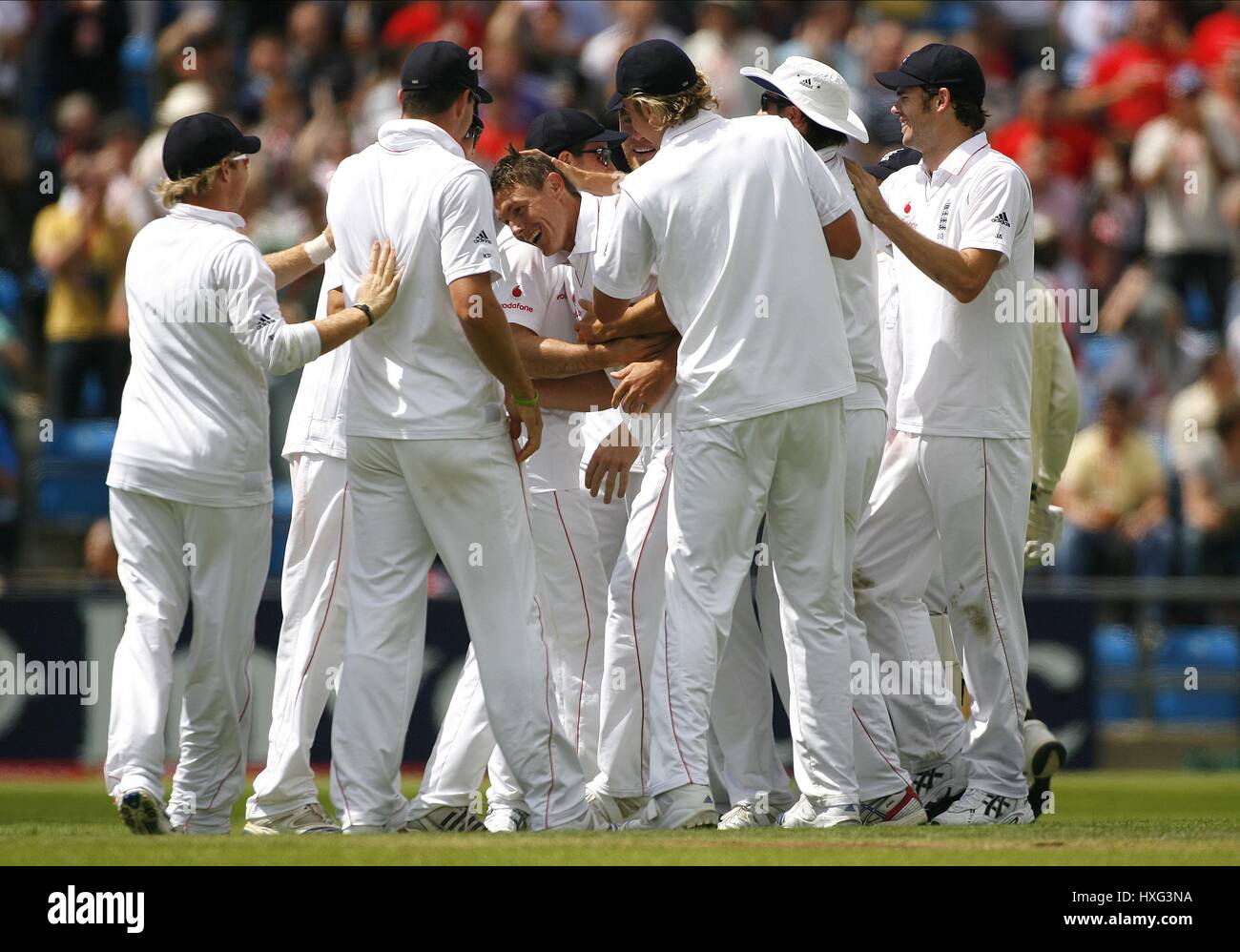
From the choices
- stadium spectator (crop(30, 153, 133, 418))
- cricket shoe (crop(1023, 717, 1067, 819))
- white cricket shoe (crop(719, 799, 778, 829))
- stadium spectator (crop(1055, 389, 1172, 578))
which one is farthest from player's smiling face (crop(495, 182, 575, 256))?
stadium spectator (crop(30, 153, 133, 418))

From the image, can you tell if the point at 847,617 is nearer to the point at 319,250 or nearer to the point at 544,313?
the point at 544,313

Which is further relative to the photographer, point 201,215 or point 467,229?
point 201,215

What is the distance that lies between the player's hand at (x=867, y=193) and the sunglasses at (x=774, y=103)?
353 millimetres

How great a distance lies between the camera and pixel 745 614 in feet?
23.5

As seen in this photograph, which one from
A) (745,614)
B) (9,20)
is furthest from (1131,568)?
(9,20)

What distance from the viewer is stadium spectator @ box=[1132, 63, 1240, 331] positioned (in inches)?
574

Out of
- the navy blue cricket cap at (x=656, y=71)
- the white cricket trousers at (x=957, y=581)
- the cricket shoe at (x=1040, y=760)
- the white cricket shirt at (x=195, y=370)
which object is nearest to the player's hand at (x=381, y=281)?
the white cricket shirt at (x=195, y=370)

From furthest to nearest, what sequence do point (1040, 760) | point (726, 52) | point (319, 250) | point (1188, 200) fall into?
point (726, 52)
point (1188, 200)
point (1040, 760)
point (319, 250)

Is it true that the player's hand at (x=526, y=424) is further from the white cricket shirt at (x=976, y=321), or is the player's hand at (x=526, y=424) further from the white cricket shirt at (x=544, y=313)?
the white cricket shirt at (x=976, y=321)

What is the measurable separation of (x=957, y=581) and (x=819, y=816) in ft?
3.87

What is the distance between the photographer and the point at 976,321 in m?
7.08

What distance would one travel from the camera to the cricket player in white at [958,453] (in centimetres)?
691

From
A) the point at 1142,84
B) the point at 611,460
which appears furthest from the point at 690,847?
the point at 1142,84
